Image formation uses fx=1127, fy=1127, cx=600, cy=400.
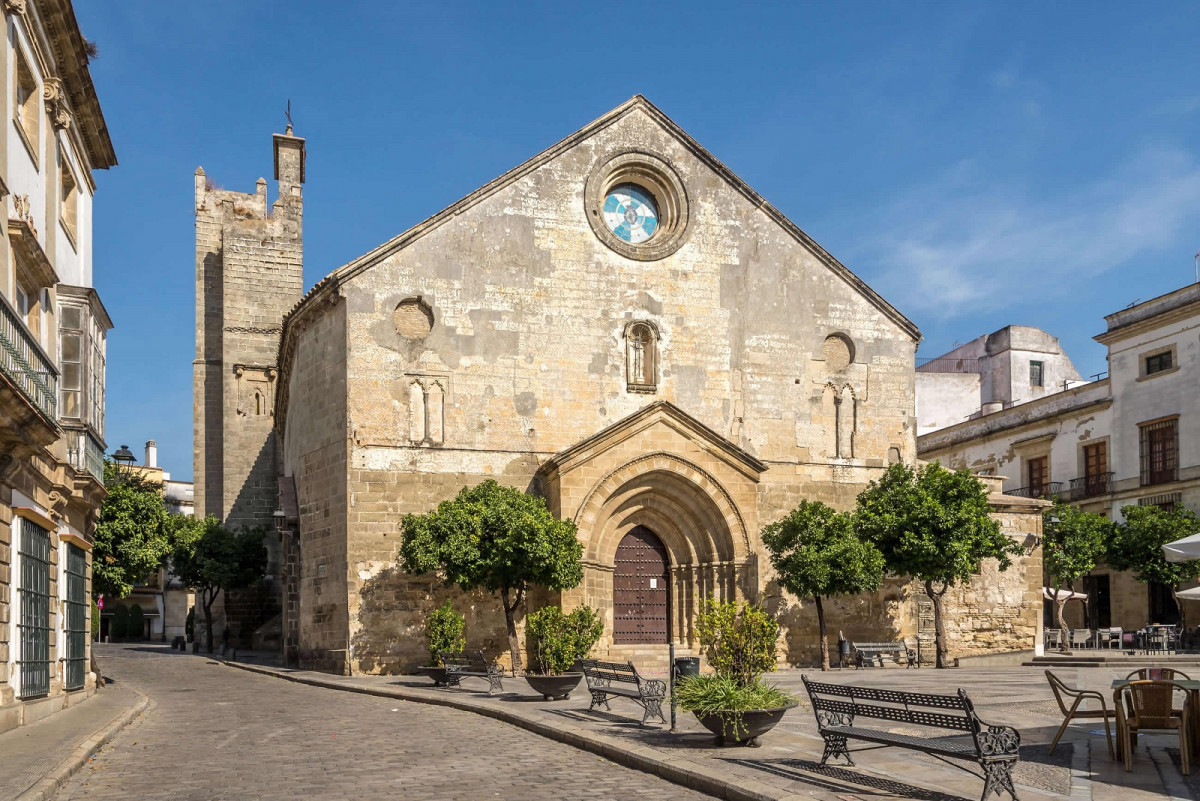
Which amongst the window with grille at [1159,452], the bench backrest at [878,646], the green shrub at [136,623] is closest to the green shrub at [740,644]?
the bench backrest at [878,646]

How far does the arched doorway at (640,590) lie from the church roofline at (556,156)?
25.2ft

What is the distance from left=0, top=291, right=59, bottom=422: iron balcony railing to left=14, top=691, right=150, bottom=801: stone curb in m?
3.76

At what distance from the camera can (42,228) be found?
16.3 m

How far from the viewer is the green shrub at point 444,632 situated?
66.5ft

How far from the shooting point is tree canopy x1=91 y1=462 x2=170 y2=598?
23656mm

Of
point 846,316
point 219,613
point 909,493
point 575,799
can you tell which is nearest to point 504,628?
point 909,493

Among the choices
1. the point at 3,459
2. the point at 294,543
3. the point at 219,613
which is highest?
the point at 3,459

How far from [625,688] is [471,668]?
14.2 ft

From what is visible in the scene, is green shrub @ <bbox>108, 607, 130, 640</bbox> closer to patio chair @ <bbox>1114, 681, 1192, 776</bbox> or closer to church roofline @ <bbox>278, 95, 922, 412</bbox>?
church roofline @ <bbox>278, 95, 922, 412</bbox>

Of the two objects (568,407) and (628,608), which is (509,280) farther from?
(628,608)

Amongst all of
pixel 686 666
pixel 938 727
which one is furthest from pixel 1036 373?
pixel 938 727

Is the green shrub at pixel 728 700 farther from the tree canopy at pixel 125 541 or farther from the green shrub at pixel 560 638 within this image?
the tree canopy at pixel 125 541

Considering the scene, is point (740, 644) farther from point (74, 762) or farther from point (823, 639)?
point (823, 639)

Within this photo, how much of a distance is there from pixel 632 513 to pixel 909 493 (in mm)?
5875
